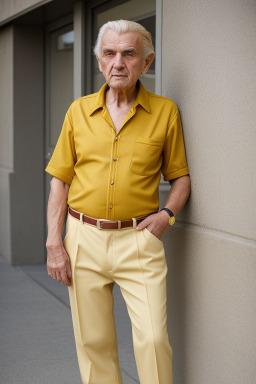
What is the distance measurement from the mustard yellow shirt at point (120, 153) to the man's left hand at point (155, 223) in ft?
0.18

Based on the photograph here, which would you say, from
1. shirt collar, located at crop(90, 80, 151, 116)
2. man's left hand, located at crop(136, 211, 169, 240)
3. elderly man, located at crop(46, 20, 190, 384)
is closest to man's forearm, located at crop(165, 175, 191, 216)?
elderly man, located at crop(46, 20, 190, 384)

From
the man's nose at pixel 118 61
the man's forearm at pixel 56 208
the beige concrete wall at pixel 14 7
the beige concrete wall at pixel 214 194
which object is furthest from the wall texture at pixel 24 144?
the man's nose at pixel 118 61

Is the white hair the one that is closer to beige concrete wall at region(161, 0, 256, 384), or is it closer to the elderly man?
the elderly man

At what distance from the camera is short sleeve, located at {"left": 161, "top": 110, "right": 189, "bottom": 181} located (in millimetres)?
3031

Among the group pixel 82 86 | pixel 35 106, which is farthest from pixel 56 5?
pixel 35 106

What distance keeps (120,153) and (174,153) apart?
0.99 feet

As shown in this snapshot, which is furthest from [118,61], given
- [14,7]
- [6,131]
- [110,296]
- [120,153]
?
[6,131]

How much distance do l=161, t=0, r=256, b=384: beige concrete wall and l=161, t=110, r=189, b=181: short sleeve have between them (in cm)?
9

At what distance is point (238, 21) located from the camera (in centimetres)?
282

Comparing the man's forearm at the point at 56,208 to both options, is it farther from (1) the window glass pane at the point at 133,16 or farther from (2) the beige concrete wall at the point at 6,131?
(2) the beige concrete wall at the point at 6,131

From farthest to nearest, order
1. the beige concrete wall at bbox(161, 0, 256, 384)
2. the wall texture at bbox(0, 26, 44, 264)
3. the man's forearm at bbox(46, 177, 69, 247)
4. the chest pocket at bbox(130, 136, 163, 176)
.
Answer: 1. the wall texture at bbox(0, 26, 44, 264)
2. the man's forearm at bbox(46, 177, 69, 247)
3. the chest pocket at bbox(130, 136, 163, 176)
4. the beige concrete wall at bbox(161, 0, 256, 384)

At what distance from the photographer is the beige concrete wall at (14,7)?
6.05 metres

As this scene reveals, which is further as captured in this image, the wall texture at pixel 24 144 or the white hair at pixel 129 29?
the wall texture at pixel 24 144

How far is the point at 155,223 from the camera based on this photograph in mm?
2945
